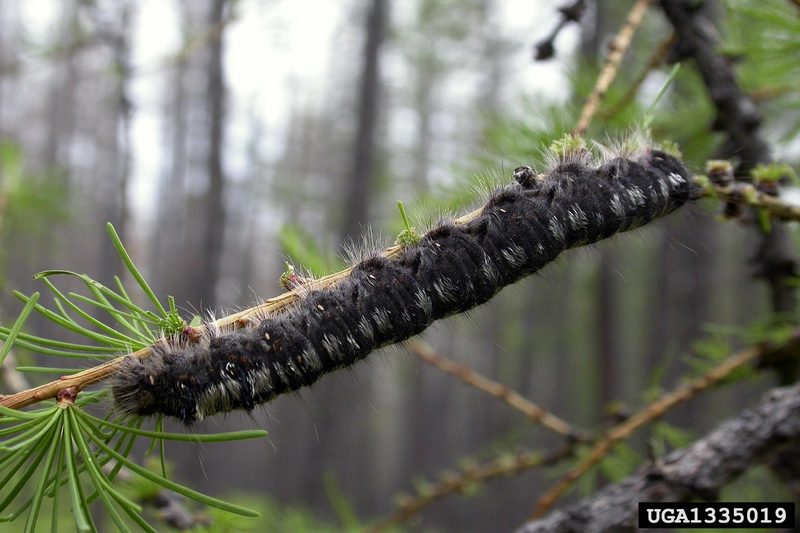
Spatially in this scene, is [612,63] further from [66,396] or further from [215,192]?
[215,192]

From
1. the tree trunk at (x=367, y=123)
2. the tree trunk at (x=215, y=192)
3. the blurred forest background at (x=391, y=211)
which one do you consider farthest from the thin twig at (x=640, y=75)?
the tree trunk at (x=215, y=192)

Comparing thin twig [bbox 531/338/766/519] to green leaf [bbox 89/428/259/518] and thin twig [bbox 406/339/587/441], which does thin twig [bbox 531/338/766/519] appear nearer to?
thin twig [bbox 406/339/587/441]

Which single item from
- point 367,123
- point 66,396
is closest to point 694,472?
point 66,396

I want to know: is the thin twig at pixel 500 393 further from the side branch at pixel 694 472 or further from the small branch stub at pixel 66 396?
the small branch stub at pixel 66 396

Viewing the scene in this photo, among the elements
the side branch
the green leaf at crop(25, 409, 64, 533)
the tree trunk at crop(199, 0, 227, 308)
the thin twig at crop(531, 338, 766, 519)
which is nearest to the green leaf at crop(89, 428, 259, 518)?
the green leaf at crop(25, 409, 64, 533)

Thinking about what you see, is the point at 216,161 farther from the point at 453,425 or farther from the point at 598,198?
the point at 453,425

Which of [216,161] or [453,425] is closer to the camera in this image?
[216,161]

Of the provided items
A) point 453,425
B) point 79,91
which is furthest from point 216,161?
point 453,425
